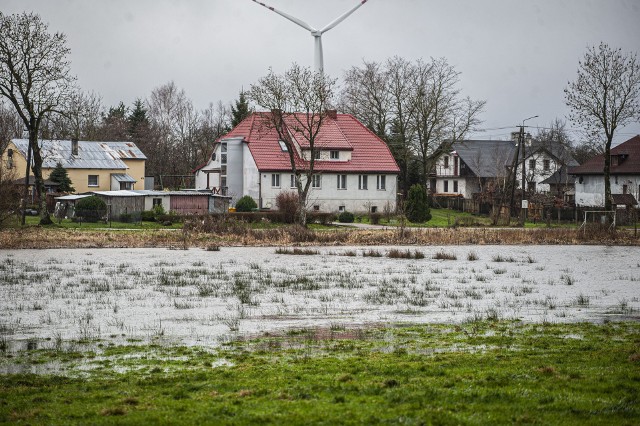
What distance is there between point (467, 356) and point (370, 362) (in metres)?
1.64

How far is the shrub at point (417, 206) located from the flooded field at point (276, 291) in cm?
2478

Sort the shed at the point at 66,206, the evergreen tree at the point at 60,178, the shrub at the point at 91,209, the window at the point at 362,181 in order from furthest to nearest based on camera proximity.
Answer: the evergreen tree at the point at 60,178
the window at the point at 362,181
the shed at the point at 66,206
the shrub at the point at 91,209

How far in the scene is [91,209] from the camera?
57281mm

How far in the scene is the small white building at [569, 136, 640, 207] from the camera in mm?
80312

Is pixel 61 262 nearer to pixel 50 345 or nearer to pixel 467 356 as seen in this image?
pixel 50 345

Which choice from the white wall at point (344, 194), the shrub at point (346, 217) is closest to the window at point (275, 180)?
the white wall at point (344, 194)

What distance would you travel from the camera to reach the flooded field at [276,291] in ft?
58.8

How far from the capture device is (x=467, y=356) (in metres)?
13.3

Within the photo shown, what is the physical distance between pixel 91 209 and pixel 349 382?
4880 cm

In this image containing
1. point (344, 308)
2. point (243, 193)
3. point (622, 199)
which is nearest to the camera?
point (344, 308)

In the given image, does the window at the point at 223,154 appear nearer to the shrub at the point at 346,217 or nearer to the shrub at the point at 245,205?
the shrub at the point at 245,205

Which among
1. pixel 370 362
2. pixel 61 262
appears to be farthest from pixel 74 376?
pixel 61 262

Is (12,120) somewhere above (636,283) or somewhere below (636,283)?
above

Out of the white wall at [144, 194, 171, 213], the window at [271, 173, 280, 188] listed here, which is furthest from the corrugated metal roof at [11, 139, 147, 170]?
the window at [271, 173, 280, 188]
